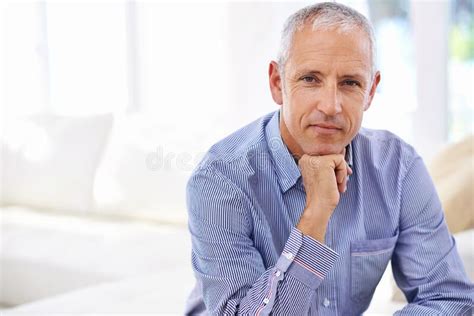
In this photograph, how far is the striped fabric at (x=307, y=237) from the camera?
152cm

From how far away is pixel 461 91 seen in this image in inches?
169

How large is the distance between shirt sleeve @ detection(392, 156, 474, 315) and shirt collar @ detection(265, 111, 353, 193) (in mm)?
166

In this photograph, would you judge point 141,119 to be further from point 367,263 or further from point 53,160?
point 367,263

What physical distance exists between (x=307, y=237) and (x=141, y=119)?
2259 mm

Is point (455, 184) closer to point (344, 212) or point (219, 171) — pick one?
point (344, 212)

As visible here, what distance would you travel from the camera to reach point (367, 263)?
1.70m

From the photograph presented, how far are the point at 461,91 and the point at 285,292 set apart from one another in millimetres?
3060

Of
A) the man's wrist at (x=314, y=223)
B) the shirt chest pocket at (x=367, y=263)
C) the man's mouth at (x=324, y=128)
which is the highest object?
the man's mouth at (x=324, y=128)

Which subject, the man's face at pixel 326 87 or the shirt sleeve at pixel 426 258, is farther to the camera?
the shirt sleeve at pixel 426 258
